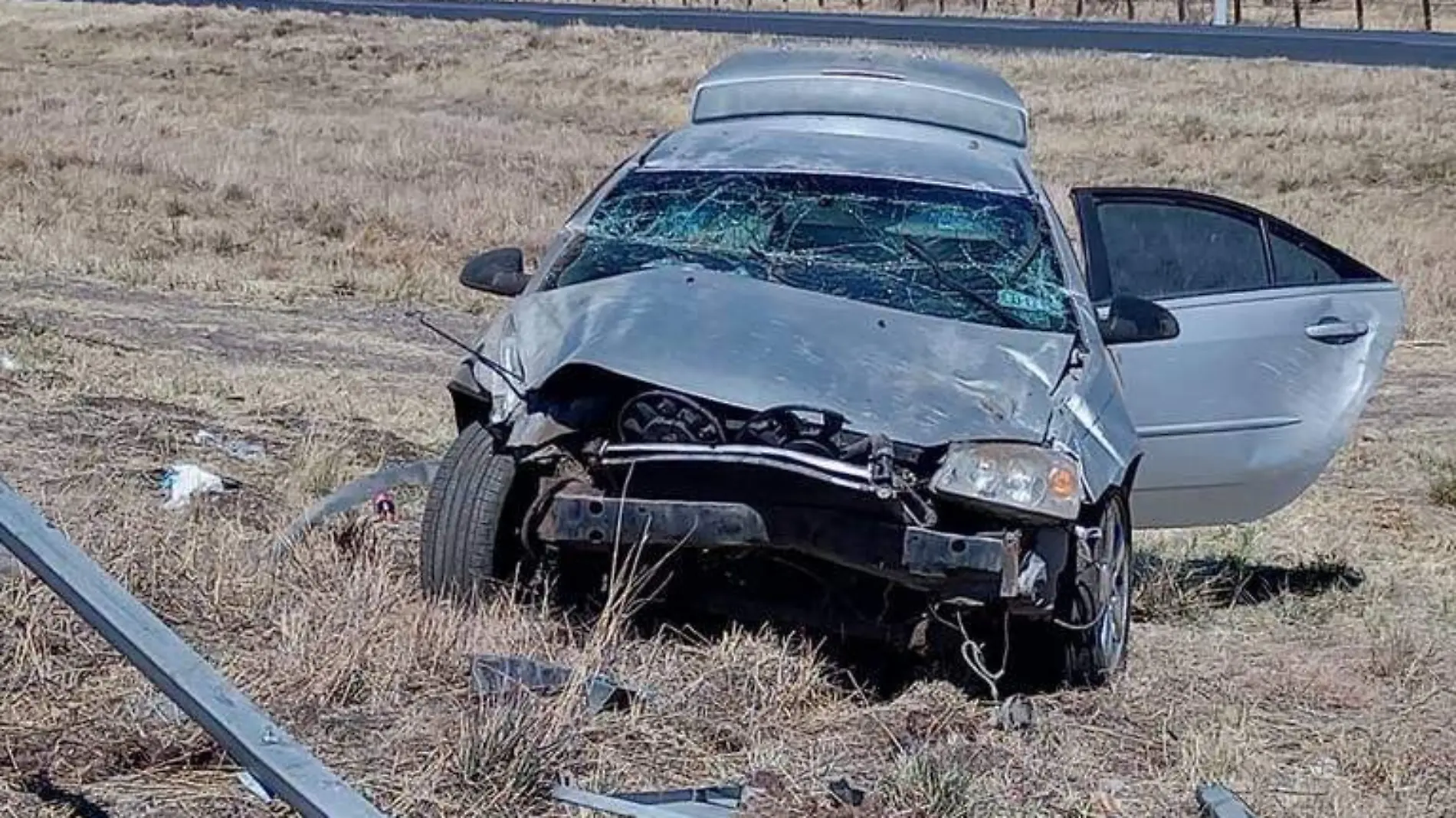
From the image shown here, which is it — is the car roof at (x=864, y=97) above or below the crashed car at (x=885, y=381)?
above

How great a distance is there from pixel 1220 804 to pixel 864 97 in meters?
3.71

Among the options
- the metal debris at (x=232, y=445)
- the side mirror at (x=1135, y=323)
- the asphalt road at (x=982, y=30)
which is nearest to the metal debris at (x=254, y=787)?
the side mirror at (x=1135, y=323)

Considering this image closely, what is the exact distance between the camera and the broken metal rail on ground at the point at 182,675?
11.5 feet

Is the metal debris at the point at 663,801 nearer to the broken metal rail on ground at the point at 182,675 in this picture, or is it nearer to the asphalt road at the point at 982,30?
the broken metal rail on ground at the point at 182,675

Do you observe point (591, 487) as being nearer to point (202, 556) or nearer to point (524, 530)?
point (524, 530)

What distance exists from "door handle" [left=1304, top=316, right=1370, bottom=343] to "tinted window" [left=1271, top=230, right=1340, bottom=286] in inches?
10.8

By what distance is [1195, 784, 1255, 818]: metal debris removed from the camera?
478 cm

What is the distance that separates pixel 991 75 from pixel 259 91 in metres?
28.2

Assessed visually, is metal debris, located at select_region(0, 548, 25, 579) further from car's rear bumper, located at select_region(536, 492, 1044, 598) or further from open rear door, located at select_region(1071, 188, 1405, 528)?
open rear door, located at select_region(1071, 188, 1405, 528)

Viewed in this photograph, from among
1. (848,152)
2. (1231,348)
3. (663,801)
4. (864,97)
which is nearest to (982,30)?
(864,97)

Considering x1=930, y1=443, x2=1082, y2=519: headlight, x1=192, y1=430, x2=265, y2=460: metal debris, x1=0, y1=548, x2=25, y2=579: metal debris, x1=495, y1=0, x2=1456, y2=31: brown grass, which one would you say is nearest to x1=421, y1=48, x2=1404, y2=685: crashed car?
x1=930, y1=443, x2=1082, y2=519: headlight

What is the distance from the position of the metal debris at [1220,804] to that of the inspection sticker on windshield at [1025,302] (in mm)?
1789

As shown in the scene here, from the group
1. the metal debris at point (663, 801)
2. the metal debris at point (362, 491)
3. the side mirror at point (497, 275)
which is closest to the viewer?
the metal debris at point (663, 801)

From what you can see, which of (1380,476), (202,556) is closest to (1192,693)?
(202,556)
